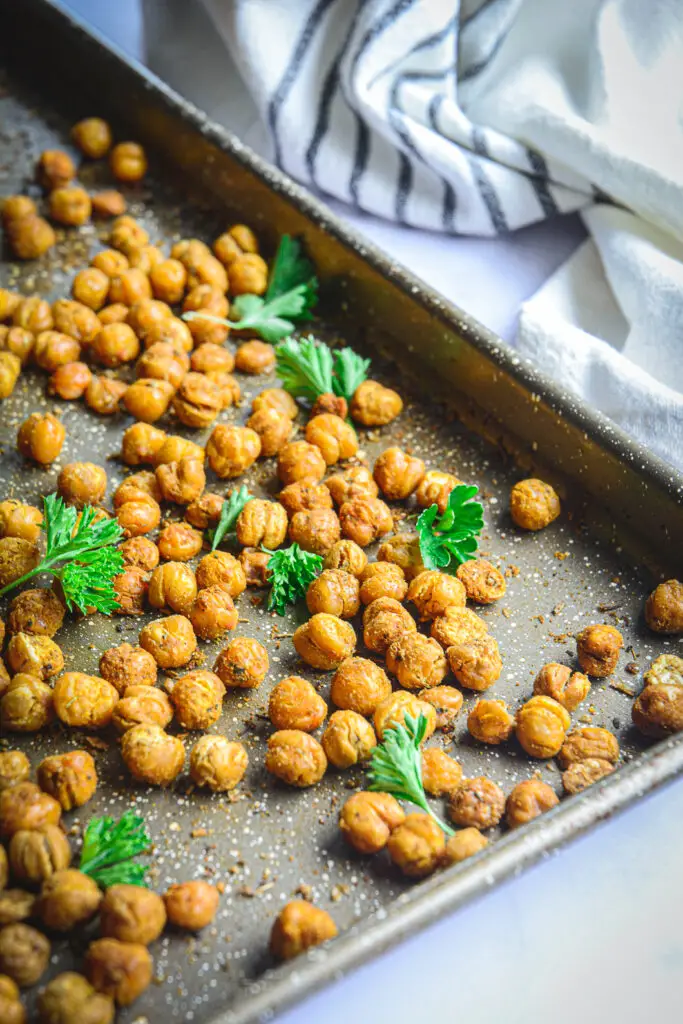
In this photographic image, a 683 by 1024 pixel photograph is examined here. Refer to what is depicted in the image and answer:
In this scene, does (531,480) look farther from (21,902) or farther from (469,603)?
(21,902)

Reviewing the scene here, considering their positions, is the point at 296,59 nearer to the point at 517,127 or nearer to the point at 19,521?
the point at 517,127

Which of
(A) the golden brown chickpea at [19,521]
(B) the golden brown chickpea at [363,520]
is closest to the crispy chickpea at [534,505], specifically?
(B) the golden brown chickpea at [363,520]

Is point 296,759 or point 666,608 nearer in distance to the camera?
point 296,759

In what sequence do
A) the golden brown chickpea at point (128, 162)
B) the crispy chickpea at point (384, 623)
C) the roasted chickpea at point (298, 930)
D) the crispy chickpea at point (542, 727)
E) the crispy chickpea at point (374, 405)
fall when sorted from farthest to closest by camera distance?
the golden brown chickpea at point (128, 162) → the crispy chickpea at point (374, 405) → the crispy chickpea at point (384, 623) → the crispy chickpea at point (542, 727) → the roasted chickpea at point (298, 930)

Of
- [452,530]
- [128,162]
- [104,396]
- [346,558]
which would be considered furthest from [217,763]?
[128,162]

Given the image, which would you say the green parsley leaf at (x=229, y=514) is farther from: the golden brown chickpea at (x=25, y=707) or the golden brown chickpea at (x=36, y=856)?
the golden brown chickpea at (x=36, y=856)

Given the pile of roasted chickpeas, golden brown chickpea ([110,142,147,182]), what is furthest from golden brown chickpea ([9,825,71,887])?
golden brown chickpea ([110,142,147,182])
